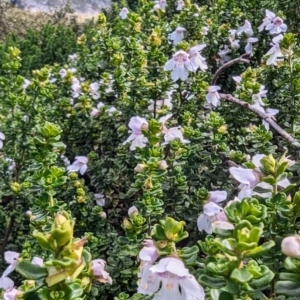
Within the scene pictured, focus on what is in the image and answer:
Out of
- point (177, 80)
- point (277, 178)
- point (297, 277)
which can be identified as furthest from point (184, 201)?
point (297, 277)

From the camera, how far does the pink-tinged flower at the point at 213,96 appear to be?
1.91 meters

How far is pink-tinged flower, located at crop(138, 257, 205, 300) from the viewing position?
0.84m

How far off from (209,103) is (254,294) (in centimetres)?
120

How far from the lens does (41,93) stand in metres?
1.96

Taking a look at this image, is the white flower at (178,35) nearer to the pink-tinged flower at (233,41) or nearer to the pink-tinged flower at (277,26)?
the pink-tinged flower at (233,41)

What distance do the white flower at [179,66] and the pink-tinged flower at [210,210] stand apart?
55cm

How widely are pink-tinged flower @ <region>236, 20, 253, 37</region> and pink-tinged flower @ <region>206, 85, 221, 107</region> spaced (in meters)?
0.67

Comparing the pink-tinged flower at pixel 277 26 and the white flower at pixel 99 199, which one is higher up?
the pink-tinged flower at pixel 277 26

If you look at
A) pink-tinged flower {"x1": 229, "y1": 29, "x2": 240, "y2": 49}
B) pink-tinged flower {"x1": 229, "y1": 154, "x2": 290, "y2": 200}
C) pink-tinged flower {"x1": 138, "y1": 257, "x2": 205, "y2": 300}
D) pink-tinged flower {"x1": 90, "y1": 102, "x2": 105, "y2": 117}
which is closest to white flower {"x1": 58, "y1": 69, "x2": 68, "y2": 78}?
pink-tinged flower {"x1": 90, "y1": 102, "x2": 105, "y2": 117}

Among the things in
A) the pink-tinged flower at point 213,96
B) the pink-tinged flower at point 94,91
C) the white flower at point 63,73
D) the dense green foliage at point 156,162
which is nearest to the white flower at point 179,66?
the dense green foliage at point 156,162

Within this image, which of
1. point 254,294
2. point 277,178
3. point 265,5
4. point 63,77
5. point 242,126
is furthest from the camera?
point 265,5

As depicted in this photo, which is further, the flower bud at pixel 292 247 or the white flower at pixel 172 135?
the white flower at pixel 172 135

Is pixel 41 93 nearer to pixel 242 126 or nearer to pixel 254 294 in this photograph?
pixel 242 126

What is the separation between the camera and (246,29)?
2477 mm
